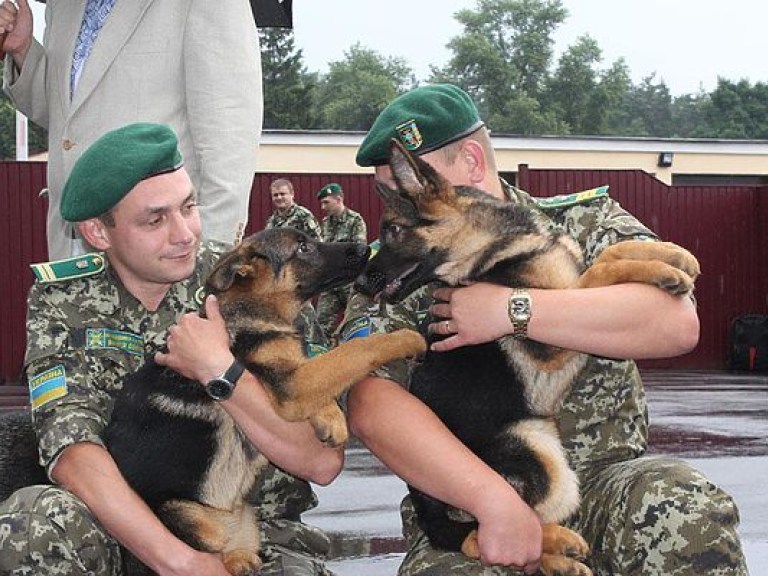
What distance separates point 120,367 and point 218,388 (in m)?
0.52

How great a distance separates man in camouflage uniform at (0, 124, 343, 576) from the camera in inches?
133

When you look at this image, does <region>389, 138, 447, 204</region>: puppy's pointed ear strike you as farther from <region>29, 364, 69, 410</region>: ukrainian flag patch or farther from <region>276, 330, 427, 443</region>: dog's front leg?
<region>29, 364, 69, 410</region>: ukrainian flag patch

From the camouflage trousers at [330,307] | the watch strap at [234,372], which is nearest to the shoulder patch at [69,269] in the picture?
the watch strap at [234,372]

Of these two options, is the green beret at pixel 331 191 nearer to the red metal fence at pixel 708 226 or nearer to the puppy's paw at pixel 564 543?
the red metal fence at pixel 708 226

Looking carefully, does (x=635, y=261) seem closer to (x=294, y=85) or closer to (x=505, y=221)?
(x=505, y=221)

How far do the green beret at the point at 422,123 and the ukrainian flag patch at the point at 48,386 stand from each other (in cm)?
113

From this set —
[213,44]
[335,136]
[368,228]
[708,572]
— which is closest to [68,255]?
[213,44]

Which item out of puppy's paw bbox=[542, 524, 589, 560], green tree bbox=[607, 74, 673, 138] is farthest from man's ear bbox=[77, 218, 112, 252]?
green tree bbox=[607, 74, 673, 138]

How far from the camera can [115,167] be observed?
3682 millimetres

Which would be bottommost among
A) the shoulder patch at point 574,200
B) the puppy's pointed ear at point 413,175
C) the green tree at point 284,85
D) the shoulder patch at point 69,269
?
the shoulder patch at point 69,269

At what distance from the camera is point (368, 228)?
18.0 meters

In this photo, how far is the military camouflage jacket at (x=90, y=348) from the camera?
11.8 feet

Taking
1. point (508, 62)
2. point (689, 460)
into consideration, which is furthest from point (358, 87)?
point (689, 460)

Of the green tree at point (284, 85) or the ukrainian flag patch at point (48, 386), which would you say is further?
the green tree at point (284, 85)
